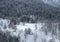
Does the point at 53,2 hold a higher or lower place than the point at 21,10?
higher

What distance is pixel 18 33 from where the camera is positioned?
8648 millimetres

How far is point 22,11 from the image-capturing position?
16.7 meters

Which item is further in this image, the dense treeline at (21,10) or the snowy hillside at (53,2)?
the snowy hillside at (53,2)

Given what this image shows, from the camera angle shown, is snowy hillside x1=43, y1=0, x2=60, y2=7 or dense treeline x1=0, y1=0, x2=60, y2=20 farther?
snowy hillside x1=43, y1=0, x2=60, y2=7

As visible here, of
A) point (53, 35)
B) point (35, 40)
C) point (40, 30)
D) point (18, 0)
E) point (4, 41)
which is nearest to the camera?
point (4, 41)

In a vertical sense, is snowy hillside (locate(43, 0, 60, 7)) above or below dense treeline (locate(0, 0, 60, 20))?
above

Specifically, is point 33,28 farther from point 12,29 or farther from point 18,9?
point 18,9

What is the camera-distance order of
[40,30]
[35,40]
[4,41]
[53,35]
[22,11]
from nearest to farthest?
[4,41] < [35,40] < [53,35] < [40,30] < [22,11]

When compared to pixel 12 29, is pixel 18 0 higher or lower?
higher

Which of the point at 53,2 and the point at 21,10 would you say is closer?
the point at 21,10

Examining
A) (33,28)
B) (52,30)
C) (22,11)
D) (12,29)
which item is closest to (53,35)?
(52,30)

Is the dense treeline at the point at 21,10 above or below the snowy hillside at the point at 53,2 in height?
below

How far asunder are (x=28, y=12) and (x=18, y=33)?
8.41 metres

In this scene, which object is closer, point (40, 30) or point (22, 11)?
point (40, 30)
